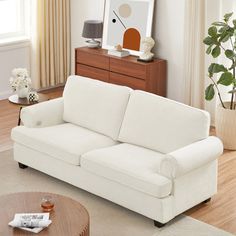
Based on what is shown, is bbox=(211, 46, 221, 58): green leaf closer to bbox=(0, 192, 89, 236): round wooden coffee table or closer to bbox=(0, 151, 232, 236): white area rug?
bbox=(0, 151, 232, 236): white area rug

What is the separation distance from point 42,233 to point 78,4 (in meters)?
4.91

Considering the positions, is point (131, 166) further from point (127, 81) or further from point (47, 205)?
point (127, 81)

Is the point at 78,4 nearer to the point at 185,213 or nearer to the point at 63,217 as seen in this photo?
the point at 185,213

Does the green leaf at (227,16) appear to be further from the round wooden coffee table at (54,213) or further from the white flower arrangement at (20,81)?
the round wooden coffee table at (54,213)

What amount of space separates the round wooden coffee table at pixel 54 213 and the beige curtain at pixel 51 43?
3.96 meters

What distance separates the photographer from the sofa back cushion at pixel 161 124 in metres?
5.20

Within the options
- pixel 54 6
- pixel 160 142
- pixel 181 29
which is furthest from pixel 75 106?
pixel 54 6

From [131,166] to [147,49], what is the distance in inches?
106

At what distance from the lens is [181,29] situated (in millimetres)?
7391

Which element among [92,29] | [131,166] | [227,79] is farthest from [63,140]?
[92,29]

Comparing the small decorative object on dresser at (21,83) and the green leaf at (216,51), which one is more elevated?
the green leaf at (216,51)

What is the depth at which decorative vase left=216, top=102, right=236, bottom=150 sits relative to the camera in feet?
21.7

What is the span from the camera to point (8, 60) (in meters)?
8.18

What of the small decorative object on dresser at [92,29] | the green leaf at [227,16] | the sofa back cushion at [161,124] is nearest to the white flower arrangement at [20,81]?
the sofa back cushion at [161,124]
